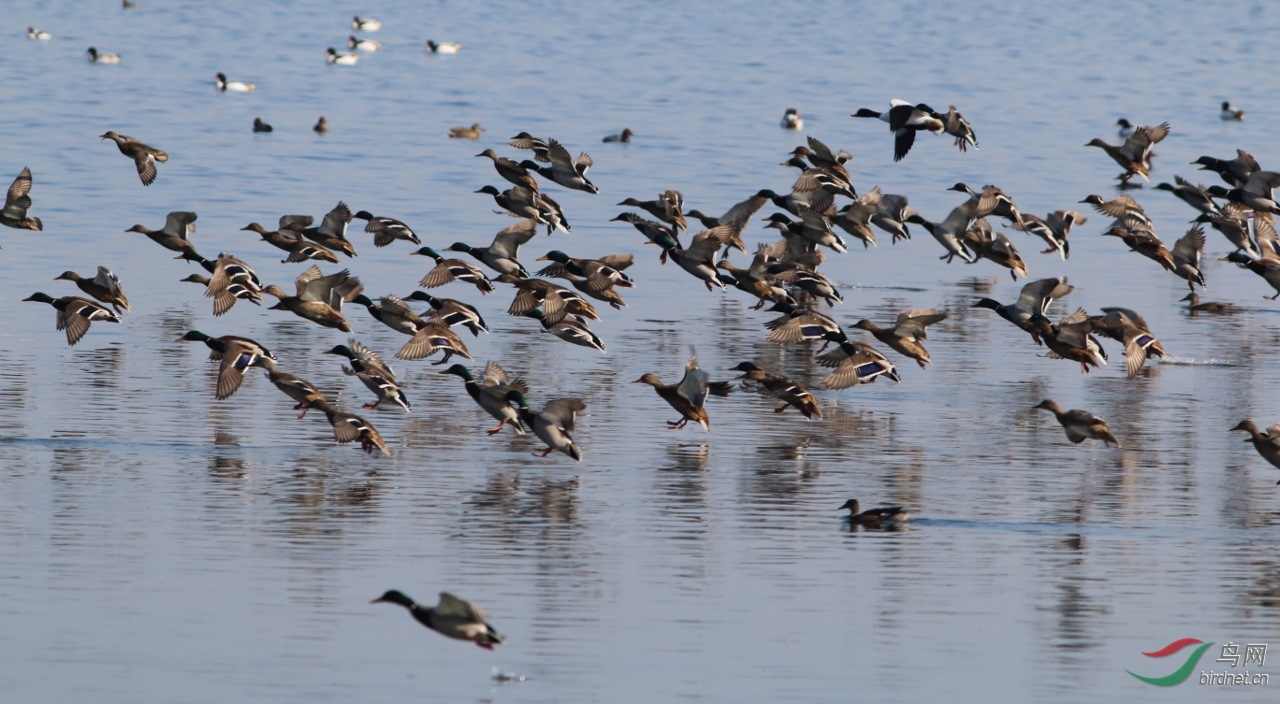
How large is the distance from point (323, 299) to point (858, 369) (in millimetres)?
5737

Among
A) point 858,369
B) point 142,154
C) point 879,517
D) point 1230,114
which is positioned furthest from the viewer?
point 1230,114

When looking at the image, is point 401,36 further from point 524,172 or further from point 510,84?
point 524,172

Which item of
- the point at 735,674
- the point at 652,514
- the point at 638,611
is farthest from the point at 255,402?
the point at 735,674

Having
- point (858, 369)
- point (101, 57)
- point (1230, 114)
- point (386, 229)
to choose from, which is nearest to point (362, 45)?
point (101, 57)

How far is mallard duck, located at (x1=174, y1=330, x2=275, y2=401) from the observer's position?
Result: 1791 cm

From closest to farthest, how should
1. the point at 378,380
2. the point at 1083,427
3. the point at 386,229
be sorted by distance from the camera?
the point at 1083,427 → the point at 378,380 → the point at 386,229

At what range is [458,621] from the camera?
11.1m

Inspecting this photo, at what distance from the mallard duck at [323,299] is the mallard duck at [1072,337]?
7044 mm

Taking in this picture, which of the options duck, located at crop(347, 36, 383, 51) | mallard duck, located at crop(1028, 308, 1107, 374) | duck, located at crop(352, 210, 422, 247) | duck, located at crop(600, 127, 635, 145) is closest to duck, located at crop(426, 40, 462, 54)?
duck, located at crop(347, 36, 383, 51)

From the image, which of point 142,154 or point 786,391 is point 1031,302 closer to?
point 786,391

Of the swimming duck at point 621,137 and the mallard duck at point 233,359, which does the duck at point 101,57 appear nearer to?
the swimming duck at point 621,137

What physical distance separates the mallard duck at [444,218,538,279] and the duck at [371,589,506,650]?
13147mm

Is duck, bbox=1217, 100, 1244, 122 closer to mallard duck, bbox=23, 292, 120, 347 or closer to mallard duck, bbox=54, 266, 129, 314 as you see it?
mallard duck, bbox=54, 266, 129, 314

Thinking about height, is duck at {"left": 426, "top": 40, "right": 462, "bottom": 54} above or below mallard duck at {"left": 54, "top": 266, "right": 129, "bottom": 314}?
above
